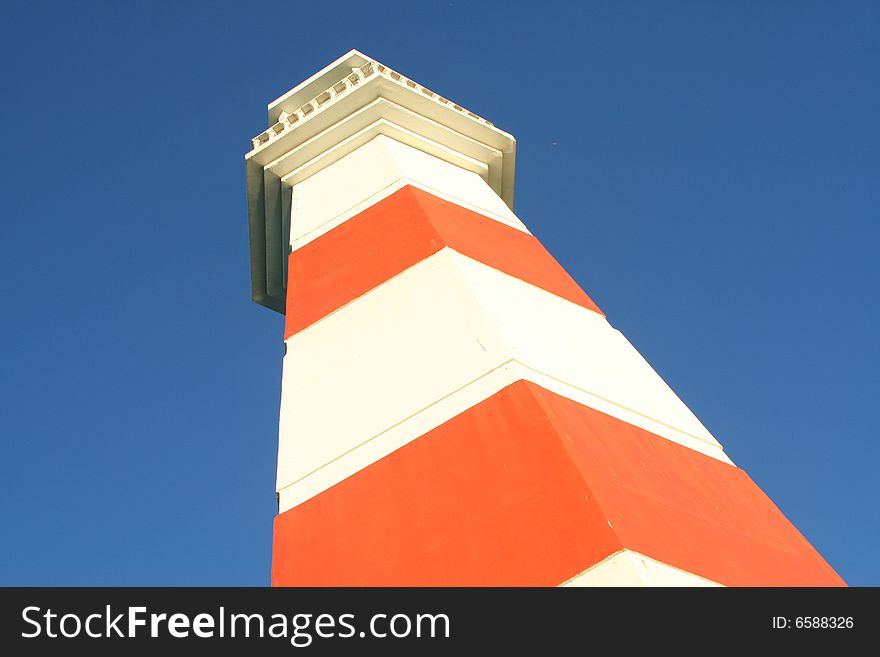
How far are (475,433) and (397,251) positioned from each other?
2.39 m

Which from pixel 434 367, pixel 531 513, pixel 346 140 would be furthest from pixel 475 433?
pixel 346 140

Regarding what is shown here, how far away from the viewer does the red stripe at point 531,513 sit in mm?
3668

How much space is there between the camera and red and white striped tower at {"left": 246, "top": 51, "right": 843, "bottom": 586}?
3770 millimetres

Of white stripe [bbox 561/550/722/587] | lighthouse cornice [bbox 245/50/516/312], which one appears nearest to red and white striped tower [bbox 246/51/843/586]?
white stripe [bbox 561/550/722/587]

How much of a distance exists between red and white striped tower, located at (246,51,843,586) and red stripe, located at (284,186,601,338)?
21 millimetres

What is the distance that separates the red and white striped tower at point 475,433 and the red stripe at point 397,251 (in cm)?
2

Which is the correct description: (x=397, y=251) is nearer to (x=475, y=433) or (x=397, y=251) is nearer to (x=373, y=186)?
(x=373, y=186)

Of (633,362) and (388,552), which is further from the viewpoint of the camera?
(633,362)

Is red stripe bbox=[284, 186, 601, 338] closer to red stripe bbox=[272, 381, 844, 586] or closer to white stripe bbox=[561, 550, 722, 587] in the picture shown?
red stripe bbox=[272, 381, 844, 586]

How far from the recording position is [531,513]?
3832mm

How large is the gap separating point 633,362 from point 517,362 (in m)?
1.40
